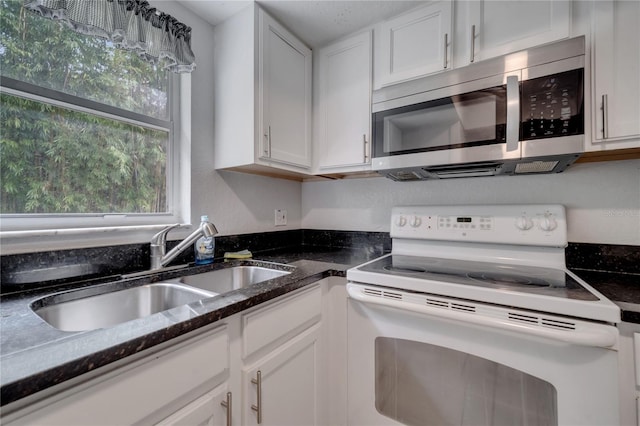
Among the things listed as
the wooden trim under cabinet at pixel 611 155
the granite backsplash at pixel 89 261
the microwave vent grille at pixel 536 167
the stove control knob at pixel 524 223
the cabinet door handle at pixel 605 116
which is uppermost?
the cabinet door handle at pixel 605 116

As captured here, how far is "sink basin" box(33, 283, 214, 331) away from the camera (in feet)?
2.95

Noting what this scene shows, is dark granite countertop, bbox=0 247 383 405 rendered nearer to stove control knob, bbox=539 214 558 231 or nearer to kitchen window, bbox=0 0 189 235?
kitchen window, bbox=0 0 189 235

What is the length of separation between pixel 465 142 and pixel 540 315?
0.72 meters

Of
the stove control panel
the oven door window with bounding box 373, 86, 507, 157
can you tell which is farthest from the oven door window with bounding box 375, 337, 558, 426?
the oven door window with bounding box 373, 86, 507, 157

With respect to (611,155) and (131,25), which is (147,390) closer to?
(131,25)

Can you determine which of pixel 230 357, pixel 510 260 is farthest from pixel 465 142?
pixel 230 357

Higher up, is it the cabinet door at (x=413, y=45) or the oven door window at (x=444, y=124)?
the cabinet door at (x=413, y=45)

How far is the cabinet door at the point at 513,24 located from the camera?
1.10 metres

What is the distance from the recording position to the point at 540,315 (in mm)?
862

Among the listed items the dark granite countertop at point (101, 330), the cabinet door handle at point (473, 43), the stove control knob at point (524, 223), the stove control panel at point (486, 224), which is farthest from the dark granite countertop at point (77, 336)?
the cabinet door handle at point (473, 43)

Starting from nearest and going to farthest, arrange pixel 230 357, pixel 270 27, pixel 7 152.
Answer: pixel 230 357
pixel 7 152
pixel 270 27

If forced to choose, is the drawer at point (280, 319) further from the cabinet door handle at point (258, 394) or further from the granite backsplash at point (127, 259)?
the granite backsplash at point (127, 259)

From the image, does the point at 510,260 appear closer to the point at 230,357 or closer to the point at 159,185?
the point at 230,357

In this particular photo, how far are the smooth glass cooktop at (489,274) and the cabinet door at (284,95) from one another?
769 millimetres
